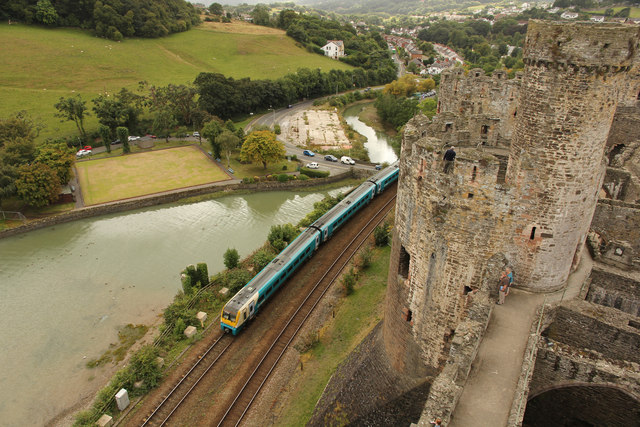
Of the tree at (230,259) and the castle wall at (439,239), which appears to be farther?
the tree at (230,259)

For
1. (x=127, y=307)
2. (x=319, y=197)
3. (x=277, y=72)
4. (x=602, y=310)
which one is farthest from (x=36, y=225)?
(x=277, y=72)

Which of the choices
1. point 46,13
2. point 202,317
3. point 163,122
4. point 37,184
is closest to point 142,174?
point 37,184

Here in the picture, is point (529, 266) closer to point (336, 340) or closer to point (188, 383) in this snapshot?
point (336, 340)

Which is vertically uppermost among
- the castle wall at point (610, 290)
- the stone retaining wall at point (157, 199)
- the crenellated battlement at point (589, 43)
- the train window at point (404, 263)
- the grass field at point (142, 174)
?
the crenellated battlement at point (589, 43)

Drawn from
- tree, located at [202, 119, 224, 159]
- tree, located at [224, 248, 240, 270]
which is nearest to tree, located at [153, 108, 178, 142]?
tree, located at [202, 119, 224, 159]

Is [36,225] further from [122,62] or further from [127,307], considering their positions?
[122,62]

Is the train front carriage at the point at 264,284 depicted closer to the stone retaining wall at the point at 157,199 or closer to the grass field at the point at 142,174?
the stone retaining wall at the point at 157,199

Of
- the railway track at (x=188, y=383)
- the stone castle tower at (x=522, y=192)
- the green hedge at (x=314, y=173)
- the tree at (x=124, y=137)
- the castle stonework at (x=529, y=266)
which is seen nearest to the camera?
the castle stonework at (x=529, y=266)

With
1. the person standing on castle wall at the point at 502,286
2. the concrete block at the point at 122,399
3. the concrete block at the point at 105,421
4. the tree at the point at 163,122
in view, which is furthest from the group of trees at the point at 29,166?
the person standing on castle wall at the point at 502,286
